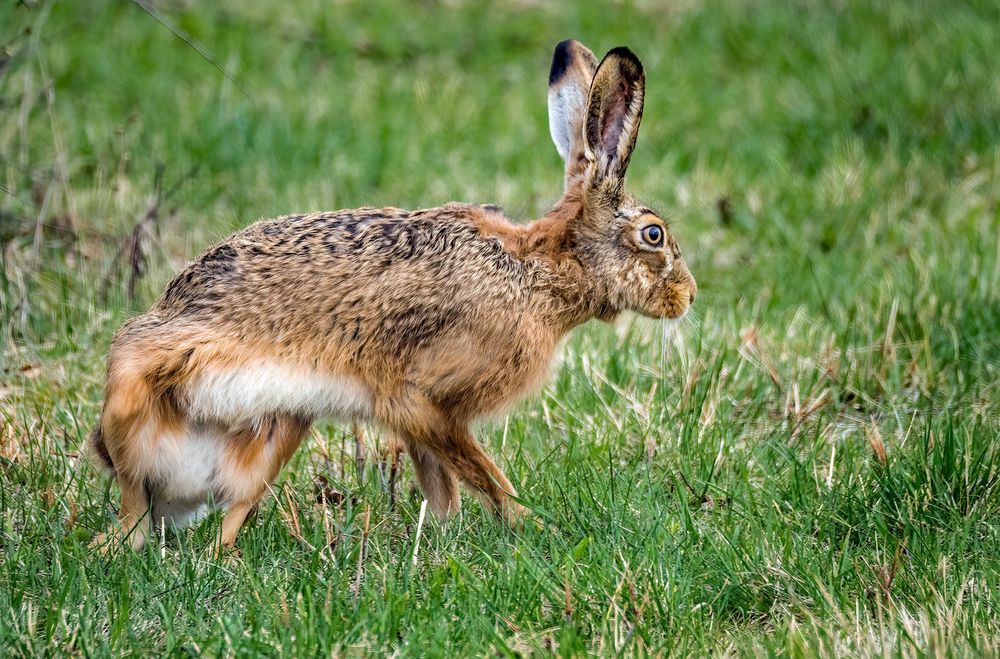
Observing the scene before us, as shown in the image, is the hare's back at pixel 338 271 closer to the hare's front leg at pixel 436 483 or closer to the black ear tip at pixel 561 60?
the hare's front leg at pixel 436 483

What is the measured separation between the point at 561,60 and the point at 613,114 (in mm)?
344

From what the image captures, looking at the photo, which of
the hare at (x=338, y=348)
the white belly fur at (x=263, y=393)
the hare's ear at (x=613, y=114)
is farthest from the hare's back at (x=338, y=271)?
the hare's ear at (x=613, y=114)

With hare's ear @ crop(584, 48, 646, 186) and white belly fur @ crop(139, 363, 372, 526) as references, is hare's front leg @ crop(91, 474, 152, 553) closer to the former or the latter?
white belly fur @ crop(139, 363, 372, 526)

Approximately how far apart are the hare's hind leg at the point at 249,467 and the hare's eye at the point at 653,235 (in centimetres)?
142

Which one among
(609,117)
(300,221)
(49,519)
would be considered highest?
(609,117)

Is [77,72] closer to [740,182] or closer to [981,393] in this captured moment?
[740,182]

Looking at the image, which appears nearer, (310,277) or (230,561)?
(230,561)

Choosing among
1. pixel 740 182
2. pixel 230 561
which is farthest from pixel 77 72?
pixel 230 561

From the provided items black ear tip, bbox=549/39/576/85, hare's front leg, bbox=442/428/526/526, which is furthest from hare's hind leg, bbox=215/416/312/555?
black ear tip, bbox=549/39/576/85

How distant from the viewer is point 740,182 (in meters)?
8.04

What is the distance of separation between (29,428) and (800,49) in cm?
655

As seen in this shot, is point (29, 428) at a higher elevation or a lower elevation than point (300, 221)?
lower

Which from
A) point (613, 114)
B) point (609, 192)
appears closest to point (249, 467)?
point (609, 192)

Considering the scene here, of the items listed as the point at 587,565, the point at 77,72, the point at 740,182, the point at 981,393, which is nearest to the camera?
the point at 587,565
